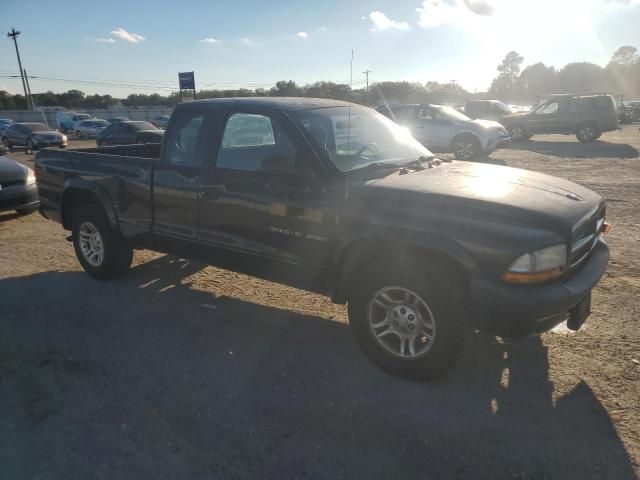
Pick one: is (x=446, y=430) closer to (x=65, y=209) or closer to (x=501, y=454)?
(x=501, y=454)

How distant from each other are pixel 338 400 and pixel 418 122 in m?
14.2

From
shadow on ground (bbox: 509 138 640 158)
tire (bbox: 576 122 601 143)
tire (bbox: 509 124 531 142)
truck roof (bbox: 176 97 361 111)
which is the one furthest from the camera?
tire (bbox: 509 124 531 142)

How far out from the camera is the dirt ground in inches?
98.3

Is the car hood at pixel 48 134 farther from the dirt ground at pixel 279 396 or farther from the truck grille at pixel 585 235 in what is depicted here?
the truck grille at pixel 585 235

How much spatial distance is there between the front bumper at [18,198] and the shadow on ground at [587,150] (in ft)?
50.5

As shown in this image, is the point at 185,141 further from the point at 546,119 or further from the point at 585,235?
the point at 546,119

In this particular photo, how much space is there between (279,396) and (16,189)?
7.00 m

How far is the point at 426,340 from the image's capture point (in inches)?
123

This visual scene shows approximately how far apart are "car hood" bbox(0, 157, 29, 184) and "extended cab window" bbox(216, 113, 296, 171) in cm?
579

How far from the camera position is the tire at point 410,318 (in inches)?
115

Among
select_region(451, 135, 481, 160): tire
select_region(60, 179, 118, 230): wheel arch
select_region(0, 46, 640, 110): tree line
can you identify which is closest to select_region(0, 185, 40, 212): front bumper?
select_region(60, 179, 118, 230): wheel arch

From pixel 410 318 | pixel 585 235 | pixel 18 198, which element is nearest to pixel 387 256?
pixel 410 318

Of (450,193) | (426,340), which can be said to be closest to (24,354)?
(426,340)

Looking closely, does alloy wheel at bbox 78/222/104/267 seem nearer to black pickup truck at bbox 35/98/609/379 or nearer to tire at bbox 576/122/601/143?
black pickup truck at bbox 35/98/609/379
